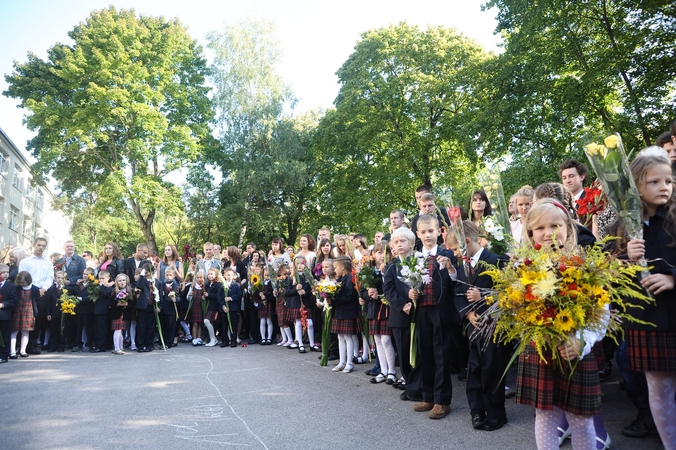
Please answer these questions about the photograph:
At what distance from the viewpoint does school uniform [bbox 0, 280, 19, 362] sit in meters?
11.0

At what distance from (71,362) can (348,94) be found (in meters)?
22.5

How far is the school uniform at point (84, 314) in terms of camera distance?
502 inches

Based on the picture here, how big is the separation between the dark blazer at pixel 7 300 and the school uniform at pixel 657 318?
38.0 feet

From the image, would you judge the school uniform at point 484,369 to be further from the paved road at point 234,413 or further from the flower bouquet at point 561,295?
the flower bouquet at point 561,295

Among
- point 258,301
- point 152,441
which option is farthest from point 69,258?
point 152,441

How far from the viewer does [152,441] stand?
5.11 m

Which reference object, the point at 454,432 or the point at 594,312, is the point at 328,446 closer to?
the point at 454,432

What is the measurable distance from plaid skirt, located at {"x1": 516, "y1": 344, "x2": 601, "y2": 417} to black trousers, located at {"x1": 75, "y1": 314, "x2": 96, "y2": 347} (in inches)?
467

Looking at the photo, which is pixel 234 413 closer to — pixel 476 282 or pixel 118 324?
pixel 476 282

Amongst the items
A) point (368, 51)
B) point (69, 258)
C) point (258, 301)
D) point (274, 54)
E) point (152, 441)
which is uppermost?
point (274, 54)

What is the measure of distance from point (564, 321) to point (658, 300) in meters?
Answer: 1.21

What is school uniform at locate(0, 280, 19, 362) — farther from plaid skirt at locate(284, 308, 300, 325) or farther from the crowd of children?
plaid skirt at locate(284, 308, 300, 325)

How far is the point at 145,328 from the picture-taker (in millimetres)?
12781

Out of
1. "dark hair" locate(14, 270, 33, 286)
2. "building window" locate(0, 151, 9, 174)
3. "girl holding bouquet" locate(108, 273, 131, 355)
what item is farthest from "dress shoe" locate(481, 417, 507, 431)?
"building window" locate(0, 151, 9, 174)
